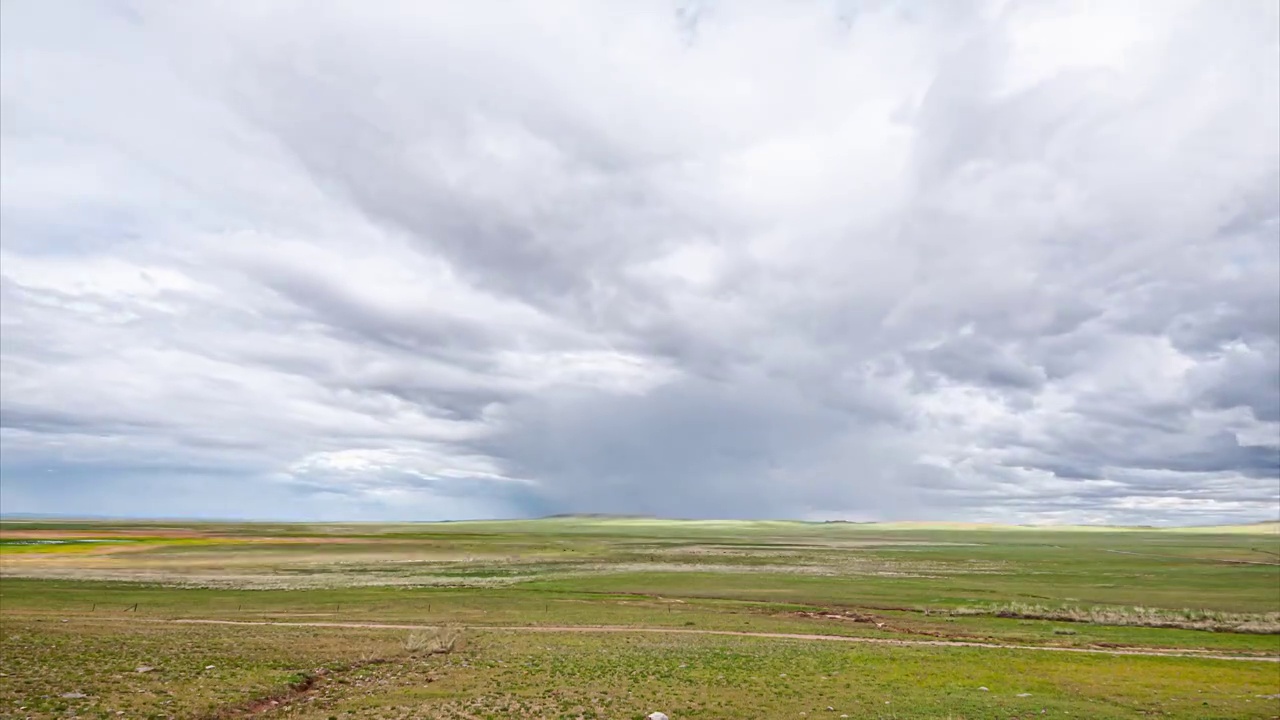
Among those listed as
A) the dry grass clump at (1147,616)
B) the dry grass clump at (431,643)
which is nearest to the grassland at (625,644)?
the dry grass clump at (431,643)

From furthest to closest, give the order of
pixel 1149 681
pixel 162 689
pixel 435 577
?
pixel 435 577, pixel 1149 681, pixel 162 689

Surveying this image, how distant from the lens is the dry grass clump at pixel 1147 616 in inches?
2071

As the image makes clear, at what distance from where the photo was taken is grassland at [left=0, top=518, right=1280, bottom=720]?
2764cm

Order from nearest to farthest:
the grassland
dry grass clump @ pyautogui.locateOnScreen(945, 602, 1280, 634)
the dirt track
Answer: the grassland < the dirt track < dry grass clump @ pyautogui.locateOnScreen(945, 602, 1280, 634)

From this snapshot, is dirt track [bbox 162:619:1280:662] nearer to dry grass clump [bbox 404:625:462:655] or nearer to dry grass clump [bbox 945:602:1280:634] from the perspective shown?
dry grass clump [bbox 404:625:462:655]

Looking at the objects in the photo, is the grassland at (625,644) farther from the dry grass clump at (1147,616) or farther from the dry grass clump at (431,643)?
the dry grass clump at (1147,616)

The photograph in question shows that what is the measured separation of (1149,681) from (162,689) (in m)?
42.4

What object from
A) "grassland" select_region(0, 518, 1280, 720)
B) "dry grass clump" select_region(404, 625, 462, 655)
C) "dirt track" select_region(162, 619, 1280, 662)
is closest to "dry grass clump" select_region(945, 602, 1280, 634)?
"grassland" select_region(0, 518, 1280, 720)

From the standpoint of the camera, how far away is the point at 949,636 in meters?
46.9

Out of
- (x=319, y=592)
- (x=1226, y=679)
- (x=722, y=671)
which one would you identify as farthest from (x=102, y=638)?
(x=1226, y=679)

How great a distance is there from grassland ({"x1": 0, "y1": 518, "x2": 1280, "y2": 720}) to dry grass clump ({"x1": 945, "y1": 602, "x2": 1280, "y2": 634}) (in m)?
0.33

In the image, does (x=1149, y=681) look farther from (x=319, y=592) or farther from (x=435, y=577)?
(x=435, y=577)

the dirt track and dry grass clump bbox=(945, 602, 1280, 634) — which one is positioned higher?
the dirt track

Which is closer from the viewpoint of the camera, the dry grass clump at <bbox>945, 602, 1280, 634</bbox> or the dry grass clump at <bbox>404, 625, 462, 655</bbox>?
the dry grass clump at <bbox>404, 625, 462, 655</bbox>
